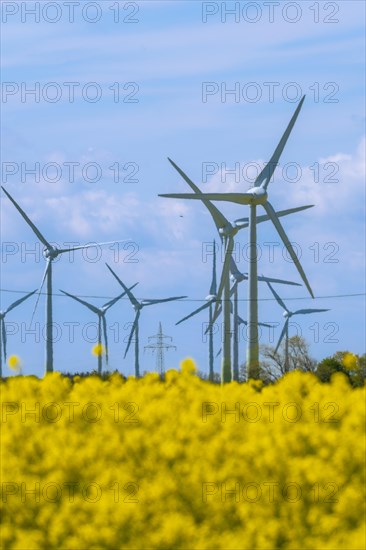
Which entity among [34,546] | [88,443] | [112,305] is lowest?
[34,546]

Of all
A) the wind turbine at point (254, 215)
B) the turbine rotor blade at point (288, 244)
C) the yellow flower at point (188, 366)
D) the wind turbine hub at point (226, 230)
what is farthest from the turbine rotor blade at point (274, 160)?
the yellow flower at point (188, 366)

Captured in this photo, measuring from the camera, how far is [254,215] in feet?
148

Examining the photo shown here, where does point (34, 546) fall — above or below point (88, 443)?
below

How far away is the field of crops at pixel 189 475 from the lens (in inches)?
451

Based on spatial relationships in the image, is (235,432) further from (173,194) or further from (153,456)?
(173,194)

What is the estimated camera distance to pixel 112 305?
70.9 metres

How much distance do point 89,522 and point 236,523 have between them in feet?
4.36

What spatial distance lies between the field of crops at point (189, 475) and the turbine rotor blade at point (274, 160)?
30807 mm

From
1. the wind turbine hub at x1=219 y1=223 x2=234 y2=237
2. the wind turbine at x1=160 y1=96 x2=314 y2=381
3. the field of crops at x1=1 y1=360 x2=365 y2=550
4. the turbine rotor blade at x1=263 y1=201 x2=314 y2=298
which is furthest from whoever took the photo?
the wind turbine hub at x1=219 y1=223 x2=234 y2=237

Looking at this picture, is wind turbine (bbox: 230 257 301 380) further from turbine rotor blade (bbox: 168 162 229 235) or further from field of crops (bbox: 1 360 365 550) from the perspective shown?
field of crops (bbox: 1 360 365 550)

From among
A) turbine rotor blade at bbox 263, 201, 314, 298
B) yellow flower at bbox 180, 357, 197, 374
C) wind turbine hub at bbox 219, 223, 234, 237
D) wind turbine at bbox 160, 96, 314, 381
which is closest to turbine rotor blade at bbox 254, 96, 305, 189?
wind turbine at bbox 160, 96, 314, 381

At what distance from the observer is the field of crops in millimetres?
11453

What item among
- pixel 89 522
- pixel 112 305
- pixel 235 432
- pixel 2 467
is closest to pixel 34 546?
pixel 89 522

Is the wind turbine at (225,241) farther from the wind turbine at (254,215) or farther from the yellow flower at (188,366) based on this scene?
the yellow flower at (188,366)
